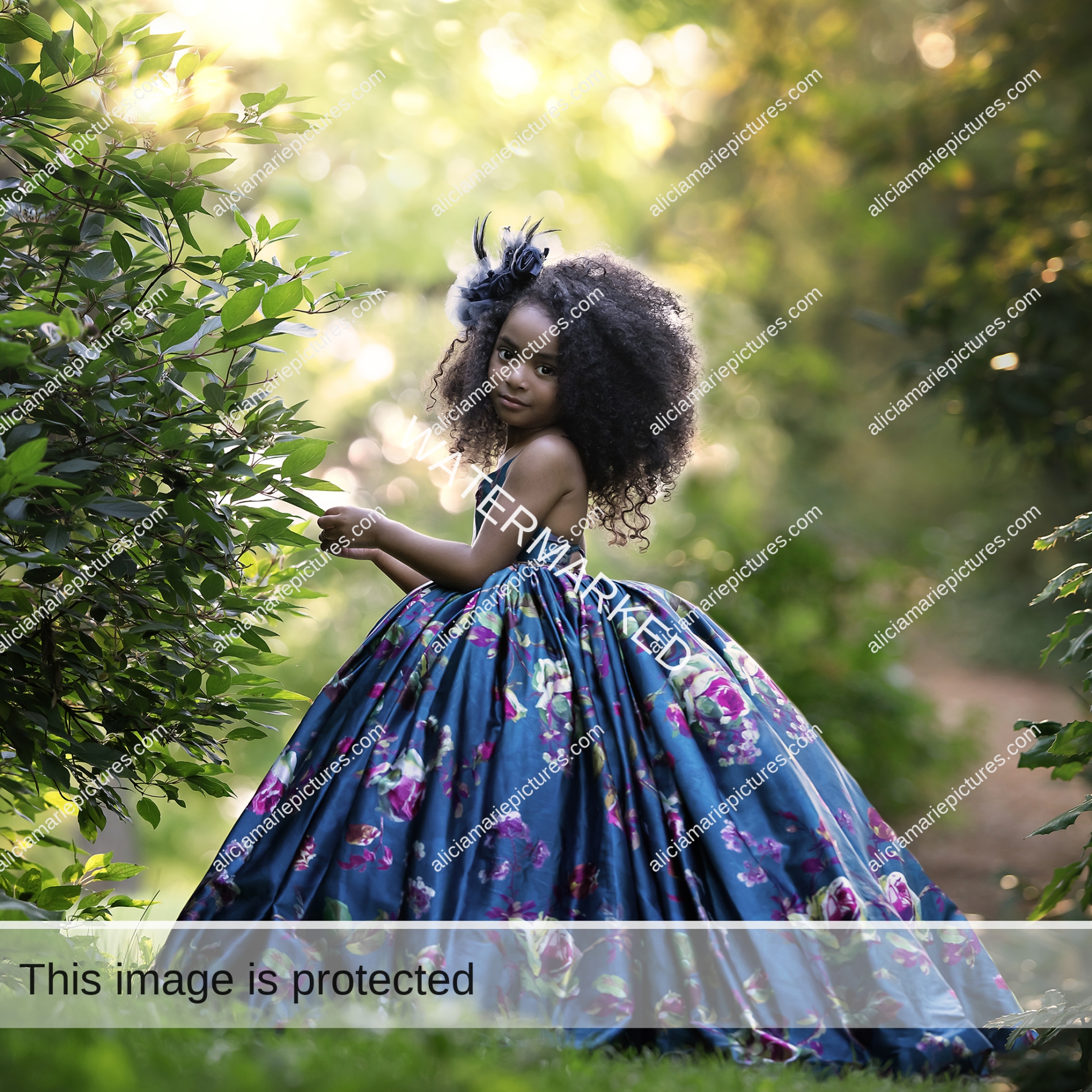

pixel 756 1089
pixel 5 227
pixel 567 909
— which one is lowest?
pixel 756 1089

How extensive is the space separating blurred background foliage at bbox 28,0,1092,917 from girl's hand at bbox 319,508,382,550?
112 cm

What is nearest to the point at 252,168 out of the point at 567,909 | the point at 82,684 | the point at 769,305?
the point at 82,684

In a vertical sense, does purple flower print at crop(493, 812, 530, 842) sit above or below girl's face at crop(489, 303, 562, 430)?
below

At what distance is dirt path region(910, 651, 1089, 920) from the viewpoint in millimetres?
6152

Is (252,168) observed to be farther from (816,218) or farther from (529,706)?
(816,218)

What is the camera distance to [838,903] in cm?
219

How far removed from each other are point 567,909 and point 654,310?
1.58 meters

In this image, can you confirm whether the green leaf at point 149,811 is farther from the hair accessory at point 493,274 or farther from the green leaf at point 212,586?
the hair accessory at point 493,274

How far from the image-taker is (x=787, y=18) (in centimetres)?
835

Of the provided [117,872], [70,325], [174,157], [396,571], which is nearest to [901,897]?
[396,571]

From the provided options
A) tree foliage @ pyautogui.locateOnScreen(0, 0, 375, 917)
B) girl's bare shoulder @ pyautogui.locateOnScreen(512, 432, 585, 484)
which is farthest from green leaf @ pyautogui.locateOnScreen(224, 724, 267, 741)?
girl's bare shoulder @ pyautogui.locateOnScreen(512, 432, 585, 484)

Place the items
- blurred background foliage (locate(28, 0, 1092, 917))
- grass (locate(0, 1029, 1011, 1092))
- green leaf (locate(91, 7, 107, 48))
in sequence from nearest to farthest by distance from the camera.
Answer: grass (locate(0, 1029, 1011, 1092)) < green leaf (locate(91, 7, 107, 48)) < blurred background foliage (locate(28, 0, 1092, 917))

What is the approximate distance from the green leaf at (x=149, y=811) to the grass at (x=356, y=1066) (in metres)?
0.70

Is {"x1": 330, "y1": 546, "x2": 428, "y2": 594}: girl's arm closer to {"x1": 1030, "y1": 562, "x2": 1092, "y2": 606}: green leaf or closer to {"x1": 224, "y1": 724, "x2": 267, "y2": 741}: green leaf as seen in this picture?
{"x1": 224, "y1": 724, "x2": 267, "y2": 741}: green leaf
